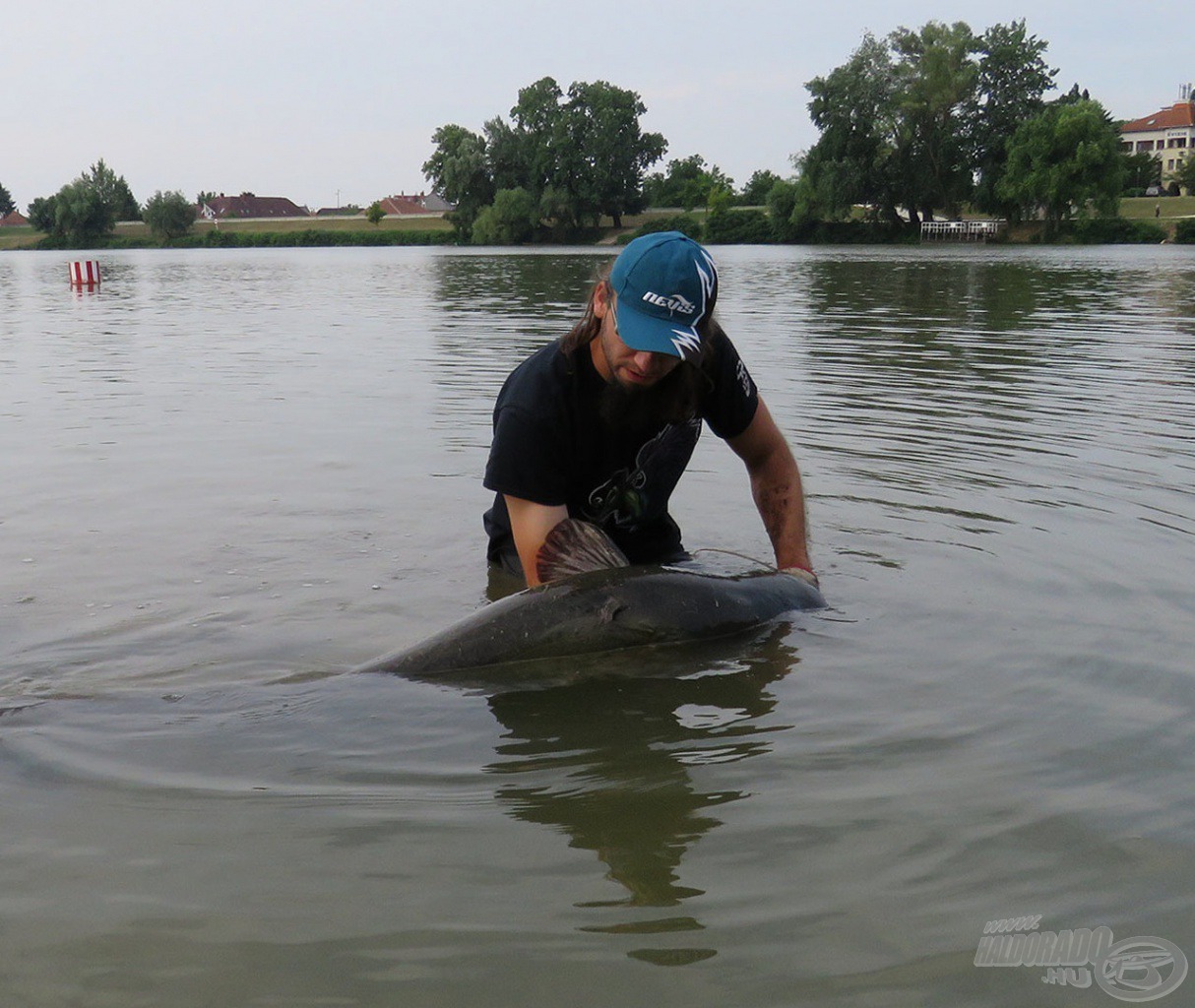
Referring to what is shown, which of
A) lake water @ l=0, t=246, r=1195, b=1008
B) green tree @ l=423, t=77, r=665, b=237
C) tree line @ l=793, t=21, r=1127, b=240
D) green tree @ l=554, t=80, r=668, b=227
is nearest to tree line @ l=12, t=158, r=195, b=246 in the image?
green tree @ l=423, t=77, r=665, b=237

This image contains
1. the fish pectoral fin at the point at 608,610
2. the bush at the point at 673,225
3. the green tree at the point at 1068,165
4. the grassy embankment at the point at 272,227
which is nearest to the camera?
the fish pectoral fin at the point at 608,610

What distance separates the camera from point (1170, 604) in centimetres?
496

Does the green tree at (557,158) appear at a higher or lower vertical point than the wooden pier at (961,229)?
higher

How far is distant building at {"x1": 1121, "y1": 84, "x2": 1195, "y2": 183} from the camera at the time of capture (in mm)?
126125

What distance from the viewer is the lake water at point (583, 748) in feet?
8.58

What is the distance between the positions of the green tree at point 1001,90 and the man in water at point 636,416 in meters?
75.9

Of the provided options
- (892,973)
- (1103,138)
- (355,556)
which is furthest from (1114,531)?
(1103,138)

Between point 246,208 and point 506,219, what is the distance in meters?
77.6

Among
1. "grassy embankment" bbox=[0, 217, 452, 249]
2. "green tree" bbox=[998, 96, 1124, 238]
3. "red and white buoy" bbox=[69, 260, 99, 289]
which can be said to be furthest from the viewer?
"grassy embankment" bbox=[0, 217, 452, 249]

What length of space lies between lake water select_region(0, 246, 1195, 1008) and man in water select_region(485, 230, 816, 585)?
61 centimetres

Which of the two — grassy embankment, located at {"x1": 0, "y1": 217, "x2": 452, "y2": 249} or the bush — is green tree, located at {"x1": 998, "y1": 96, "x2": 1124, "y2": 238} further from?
grassy embankment, located at {"x1": 0, "y1": 217, "x2": 452, "y2": 249}

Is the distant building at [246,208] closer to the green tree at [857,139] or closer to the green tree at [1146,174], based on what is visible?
the green tree at [857,139]

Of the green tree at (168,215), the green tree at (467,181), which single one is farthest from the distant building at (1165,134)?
the green tree at (168,215)

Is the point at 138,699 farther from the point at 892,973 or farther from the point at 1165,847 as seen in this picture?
the point at 1165,847
